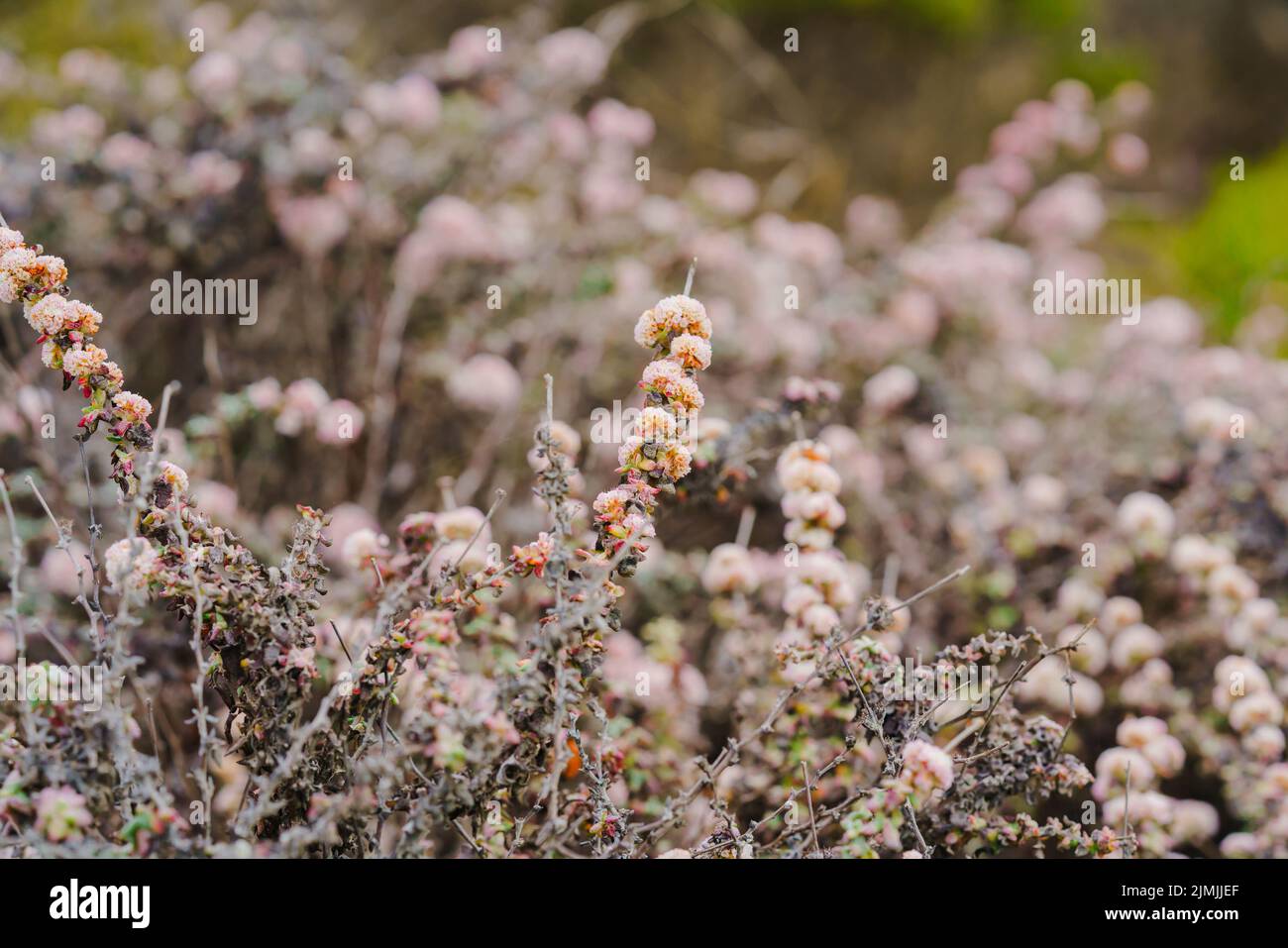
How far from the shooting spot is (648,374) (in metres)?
1.25

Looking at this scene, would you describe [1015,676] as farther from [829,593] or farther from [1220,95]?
[1220,95]

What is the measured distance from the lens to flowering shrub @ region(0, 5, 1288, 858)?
4.08 feet

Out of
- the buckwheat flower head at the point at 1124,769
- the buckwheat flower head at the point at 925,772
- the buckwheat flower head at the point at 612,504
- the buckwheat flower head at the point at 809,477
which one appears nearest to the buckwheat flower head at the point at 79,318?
the buckwheat flower head at the point at 612,504

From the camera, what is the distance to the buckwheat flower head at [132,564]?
1172mm

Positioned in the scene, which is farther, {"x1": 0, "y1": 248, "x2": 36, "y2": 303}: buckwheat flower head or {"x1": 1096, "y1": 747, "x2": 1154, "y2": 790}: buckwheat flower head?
{"x1": 1096, "y1": 747, "x2": 1154, "y2": 790}: buckwheat flower head

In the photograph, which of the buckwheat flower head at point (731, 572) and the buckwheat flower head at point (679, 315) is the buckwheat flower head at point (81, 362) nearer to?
the buckwheat flower head at point (679, 315)

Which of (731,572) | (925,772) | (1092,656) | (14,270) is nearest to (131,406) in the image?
(14,270)

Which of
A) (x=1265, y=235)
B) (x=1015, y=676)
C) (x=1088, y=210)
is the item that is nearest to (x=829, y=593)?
(x=1015, y=676)

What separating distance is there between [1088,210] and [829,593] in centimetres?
261

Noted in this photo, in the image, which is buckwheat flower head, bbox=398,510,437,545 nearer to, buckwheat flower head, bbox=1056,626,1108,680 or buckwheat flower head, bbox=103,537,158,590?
buckwheat flower head, bbox=103,537,158,590

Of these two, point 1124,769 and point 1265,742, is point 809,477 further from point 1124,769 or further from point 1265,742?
point 1265,742

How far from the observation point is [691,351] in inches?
49.8

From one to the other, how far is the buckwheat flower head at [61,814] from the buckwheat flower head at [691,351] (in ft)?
2.92

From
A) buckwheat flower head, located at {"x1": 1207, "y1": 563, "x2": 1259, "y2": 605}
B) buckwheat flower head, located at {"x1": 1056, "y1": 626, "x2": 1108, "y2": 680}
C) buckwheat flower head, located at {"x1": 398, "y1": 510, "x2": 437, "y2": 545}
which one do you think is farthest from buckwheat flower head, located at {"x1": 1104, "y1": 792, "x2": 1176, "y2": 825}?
buckwheat flower head, located at {"x1": 398, "y1": 510, "x2": 437, "y2": 545}
